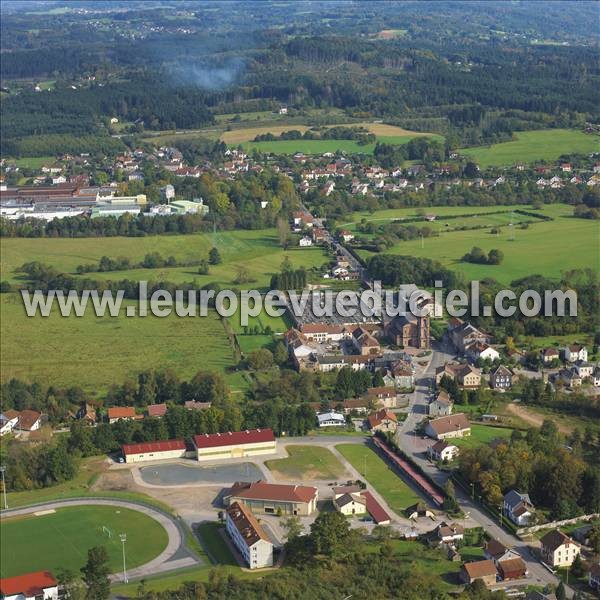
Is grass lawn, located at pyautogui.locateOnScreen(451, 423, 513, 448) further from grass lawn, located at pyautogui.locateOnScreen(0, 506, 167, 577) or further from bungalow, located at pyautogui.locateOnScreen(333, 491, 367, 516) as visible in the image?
grass lawn, located at pyautogui.locateOnScreen(0, 506, 167, 577)

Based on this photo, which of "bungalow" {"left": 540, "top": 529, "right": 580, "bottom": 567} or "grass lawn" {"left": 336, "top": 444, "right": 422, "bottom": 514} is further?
"grass lawn" {"left": 336, "top": 444, "right": 422, "bottom": 514}

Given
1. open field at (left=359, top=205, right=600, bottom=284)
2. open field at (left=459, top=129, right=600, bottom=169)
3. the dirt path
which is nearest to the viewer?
the dirt path

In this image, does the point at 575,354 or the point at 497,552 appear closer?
the point at 497,552

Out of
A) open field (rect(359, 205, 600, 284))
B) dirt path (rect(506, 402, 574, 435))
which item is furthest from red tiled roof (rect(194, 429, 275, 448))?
open field (rect(359, 205, 600, 284))

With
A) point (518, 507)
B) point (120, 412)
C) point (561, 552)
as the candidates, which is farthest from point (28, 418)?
point (561, 552)

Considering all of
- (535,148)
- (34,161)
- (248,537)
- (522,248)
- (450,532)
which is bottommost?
(34,161)

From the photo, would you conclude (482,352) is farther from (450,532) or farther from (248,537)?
(248,537)
